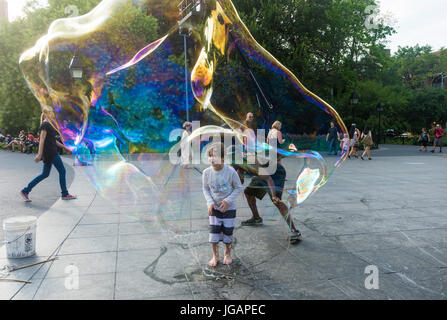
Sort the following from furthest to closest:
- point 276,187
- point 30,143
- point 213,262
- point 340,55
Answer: point 340,55 → point 30,143 → point 276,187 → point 213,262

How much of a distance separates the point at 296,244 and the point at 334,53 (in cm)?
2394

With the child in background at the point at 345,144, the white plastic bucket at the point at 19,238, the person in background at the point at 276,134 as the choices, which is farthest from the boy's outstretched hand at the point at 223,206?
the white plastic bucket at the point at 19,238

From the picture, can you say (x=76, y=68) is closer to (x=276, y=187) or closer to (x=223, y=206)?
(x=223, y=206)

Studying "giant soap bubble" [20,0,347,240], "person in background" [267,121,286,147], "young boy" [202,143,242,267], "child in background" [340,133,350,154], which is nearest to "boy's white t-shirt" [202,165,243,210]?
"young boy" [202,143,242,267]

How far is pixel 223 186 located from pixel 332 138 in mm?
1681

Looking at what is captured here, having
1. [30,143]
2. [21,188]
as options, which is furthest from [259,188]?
[30,143]

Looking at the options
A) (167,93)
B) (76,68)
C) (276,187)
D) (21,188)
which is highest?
(76,68)

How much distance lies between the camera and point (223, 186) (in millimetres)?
3824

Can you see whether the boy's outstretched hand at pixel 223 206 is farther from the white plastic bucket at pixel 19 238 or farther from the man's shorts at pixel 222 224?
the white plastic bucket at pixel 19 238

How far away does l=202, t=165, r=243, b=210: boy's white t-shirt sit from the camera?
12.5ft

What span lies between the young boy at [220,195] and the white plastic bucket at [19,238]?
2.18 m

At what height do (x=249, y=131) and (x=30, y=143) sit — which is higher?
(x=249, y=131)

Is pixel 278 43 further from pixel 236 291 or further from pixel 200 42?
pixel 236 291
